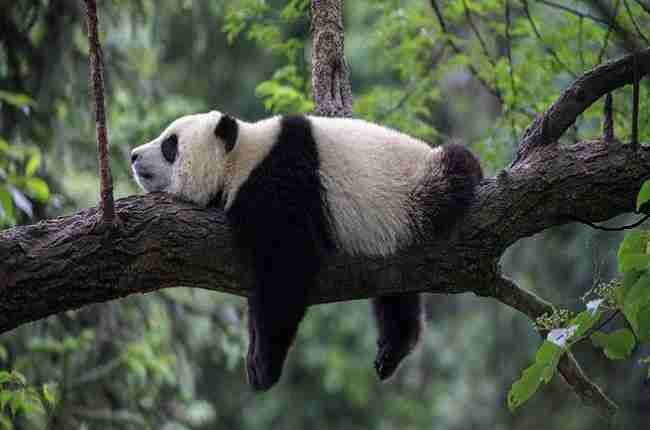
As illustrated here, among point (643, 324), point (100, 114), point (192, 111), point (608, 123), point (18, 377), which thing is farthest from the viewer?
point (192, 111)

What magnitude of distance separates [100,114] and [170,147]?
1055mm

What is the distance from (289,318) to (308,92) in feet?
8.61

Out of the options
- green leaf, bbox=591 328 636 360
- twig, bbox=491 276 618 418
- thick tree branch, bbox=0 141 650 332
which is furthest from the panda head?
green leaf, bbox=591 328 636 360

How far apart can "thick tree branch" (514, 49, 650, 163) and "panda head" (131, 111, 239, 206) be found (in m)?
1.43

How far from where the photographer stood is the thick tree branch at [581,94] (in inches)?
133

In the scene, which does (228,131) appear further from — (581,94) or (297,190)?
(581,94)

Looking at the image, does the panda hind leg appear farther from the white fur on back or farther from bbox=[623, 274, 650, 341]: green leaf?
bbox=[623, 274, 650, 341]: green leaf

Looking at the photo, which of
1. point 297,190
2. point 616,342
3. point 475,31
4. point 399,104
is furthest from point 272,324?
point 475,31

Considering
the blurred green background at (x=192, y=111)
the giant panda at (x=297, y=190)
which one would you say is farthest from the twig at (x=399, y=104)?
the giant panda at (x=297, y=190)

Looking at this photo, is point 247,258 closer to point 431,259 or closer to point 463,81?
point 431,259

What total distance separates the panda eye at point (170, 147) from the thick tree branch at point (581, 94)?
1.73m

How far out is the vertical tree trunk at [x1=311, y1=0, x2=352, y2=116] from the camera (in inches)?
177

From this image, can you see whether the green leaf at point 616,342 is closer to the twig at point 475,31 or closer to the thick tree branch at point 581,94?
the thick tree branch at point 581,94

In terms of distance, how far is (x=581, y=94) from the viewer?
344 cm
